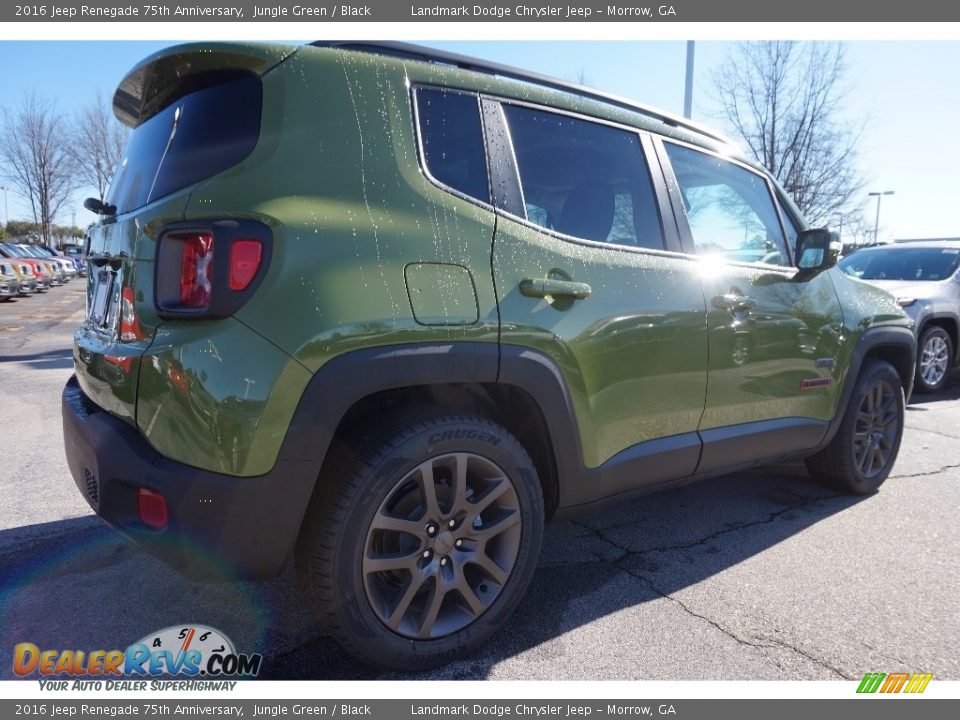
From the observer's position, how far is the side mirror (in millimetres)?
3322

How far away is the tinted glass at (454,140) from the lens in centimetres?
212

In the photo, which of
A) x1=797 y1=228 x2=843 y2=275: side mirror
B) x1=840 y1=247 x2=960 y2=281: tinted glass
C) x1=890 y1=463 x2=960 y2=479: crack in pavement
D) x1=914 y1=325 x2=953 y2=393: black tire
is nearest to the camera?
x1=797 y1=228 x2=843 y2=275: side mirror

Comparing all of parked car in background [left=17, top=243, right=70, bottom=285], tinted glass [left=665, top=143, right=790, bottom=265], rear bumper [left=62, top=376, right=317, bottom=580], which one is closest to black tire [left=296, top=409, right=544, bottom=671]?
rear bumper [left=62, top=376, right=317, bottom=580]

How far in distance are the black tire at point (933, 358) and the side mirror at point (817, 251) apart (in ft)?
15.9

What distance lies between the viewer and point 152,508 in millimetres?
1788

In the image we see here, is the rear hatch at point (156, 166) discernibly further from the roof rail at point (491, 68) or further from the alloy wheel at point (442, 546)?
the alloy wheel at point (442, 546)

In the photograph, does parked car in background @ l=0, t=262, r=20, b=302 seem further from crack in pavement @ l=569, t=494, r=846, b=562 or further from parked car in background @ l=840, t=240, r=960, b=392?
parked car in background @ l=840, t=240, r=960, b=392

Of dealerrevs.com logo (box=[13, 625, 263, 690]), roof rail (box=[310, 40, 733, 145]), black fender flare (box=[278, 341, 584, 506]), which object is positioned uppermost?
roof rail (box=[310, 40, 733, 145])

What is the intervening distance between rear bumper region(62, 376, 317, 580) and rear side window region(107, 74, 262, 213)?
2.58 feet

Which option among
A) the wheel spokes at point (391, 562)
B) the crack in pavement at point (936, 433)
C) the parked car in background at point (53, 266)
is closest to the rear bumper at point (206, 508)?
the wheel spokes at point (391, 562)

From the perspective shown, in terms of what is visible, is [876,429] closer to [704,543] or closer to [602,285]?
[704,543]

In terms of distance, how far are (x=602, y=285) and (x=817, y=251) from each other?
1592 mm

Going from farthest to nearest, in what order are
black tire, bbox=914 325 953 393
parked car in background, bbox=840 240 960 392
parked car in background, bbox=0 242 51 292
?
parked car in background, bbox=0 242 51 292 < black tire, bbox=914 325 953 393 < parked car in background, bbox=840 240 960 392
